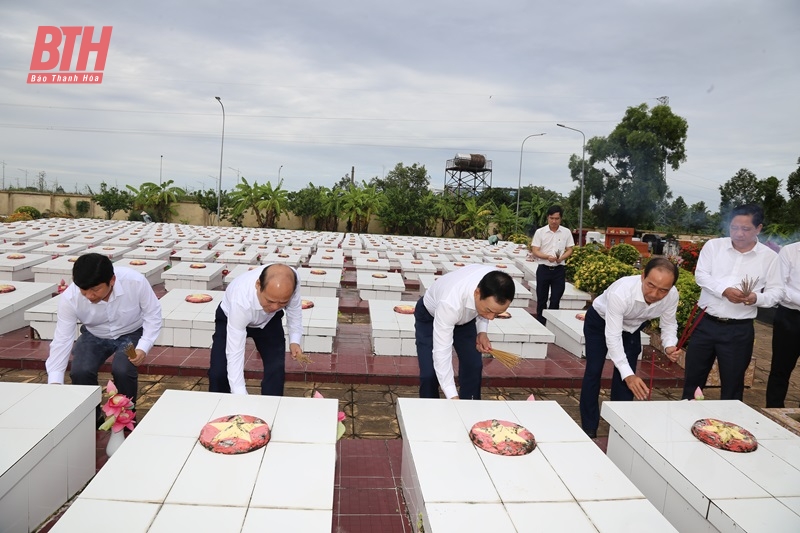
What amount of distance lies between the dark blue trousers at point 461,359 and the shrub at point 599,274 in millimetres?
4896

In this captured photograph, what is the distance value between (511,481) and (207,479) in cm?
128

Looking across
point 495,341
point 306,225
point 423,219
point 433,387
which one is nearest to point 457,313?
point 433,387

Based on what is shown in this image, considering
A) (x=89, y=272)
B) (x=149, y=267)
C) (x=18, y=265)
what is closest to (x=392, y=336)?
(x=89, y=272)

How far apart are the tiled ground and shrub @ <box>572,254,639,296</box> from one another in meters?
1.72

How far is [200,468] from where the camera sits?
7.20 feet

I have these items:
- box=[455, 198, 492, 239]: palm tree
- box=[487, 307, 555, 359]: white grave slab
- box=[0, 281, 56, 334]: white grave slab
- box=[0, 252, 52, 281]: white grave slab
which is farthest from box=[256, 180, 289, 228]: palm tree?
box=[487, 307, 555, 359]: white grave slab

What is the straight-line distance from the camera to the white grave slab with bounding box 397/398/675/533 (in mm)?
2011

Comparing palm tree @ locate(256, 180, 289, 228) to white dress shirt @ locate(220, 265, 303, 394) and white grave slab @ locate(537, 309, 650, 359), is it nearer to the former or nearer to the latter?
white grave slab @ locate(537, 309, 650, 359)

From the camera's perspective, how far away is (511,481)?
2.25 metres

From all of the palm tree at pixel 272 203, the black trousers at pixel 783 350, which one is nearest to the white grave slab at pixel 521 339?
the black trousers at pixel 783 350

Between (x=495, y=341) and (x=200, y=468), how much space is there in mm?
3929

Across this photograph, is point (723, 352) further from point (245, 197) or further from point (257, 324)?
point (245, 197)

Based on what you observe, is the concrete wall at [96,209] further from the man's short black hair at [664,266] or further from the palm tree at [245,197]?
the man's short black hair at [664,266]

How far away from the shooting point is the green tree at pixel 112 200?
87.6 ft
